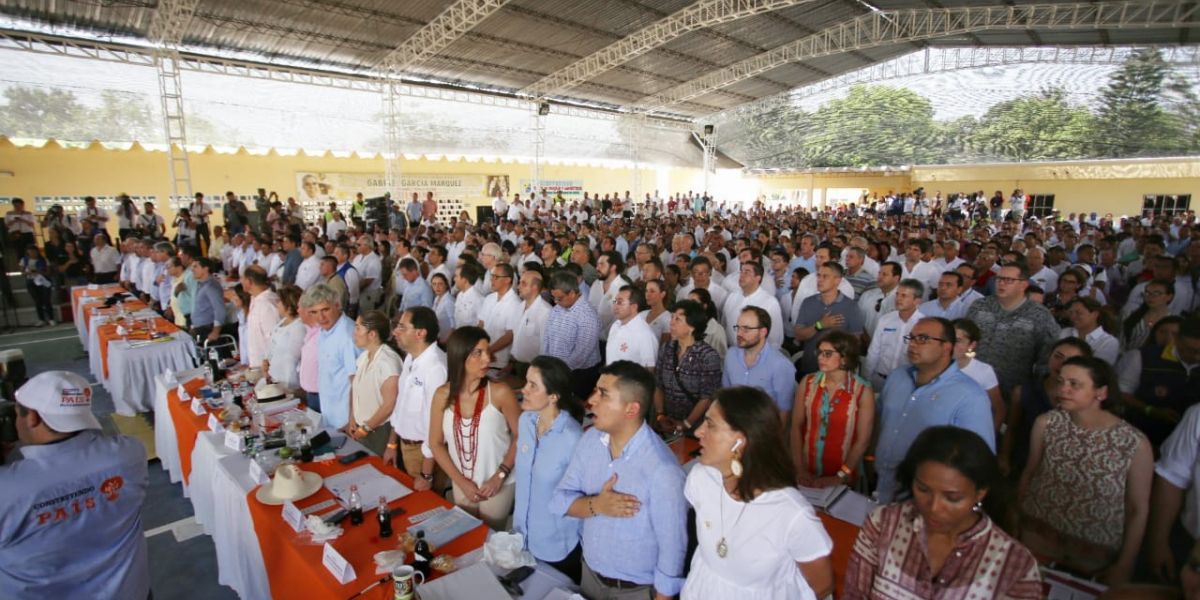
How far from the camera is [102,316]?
6.04m

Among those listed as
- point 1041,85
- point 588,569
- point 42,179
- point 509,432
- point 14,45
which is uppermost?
point 1041,85

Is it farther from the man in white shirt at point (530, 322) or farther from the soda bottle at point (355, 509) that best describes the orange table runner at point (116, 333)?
the soda bottle at point (355, 509)

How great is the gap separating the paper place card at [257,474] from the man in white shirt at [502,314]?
6.79ft

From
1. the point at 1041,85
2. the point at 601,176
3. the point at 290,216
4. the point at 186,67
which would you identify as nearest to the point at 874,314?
the point at 290,216

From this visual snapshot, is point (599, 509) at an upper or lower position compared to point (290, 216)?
lower

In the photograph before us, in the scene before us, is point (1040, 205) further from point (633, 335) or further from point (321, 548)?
point (321, 548)

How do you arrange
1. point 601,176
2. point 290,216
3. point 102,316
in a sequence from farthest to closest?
point 601,176, point 290,216, point 102,316

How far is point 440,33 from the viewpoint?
1313 centimetres

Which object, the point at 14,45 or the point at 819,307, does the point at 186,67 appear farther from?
the point at 819,307

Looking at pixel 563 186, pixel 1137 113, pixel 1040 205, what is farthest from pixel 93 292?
pixel 1137 113

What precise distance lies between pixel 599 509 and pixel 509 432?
886mm

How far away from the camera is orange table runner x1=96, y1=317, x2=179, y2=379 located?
5.34 meters

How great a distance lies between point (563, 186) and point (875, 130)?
561 inches

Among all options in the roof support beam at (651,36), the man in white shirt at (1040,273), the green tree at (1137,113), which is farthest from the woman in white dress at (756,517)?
the green tree at (1137,113)
